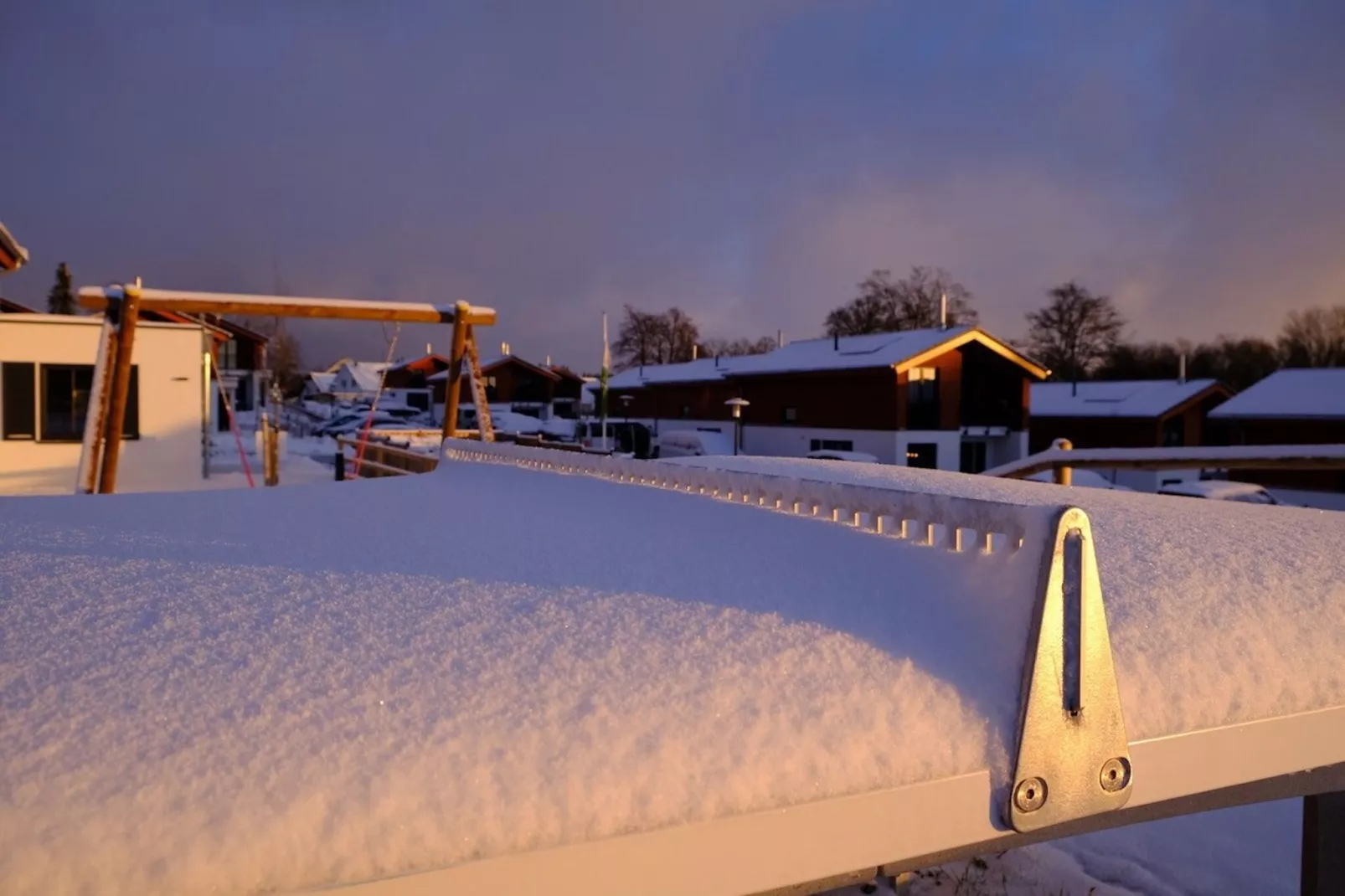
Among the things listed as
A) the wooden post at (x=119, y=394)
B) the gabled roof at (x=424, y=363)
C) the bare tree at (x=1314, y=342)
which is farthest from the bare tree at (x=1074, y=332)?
the wooden post at (x=119, y=394)

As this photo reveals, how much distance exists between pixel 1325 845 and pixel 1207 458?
2990 millimetres

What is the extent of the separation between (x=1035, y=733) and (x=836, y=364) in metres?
32.3

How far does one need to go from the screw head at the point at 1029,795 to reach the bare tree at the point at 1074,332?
194ft

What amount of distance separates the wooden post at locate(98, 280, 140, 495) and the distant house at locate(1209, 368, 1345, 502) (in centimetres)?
3173

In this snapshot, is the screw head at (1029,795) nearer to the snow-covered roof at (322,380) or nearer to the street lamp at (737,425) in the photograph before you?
the street lamp at (737,425)

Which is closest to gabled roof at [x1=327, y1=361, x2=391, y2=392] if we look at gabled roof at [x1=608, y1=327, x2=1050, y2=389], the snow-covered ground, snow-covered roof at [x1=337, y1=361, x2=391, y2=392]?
snow-covered roof at [x1=337, y1=361, x2=391, y2=392]

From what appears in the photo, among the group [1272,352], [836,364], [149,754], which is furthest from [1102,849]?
[1272,352]

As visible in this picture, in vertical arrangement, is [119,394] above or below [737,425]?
above

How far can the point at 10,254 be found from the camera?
1169 cm

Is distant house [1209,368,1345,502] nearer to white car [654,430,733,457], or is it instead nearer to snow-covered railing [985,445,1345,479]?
white car [654,430,733,457]

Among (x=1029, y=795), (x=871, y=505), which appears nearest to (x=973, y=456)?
(x=871, y=505)

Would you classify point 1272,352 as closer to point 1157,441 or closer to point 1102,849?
point 1157,441

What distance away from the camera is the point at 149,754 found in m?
1.28

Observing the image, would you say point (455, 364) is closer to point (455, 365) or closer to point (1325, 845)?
point (455, 365)
